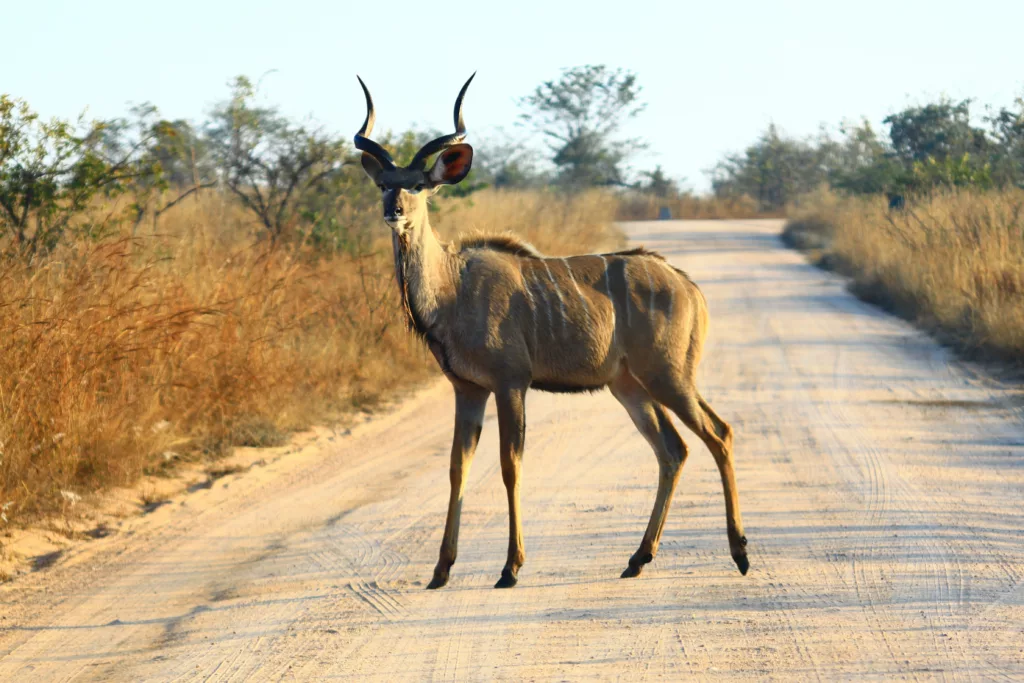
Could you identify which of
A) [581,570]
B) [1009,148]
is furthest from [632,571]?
[1009,148]

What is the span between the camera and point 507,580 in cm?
530

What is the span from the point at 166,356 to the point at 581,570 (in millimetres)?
4076

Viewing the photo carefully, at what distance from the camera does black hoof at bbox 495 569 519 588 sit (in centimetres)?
530

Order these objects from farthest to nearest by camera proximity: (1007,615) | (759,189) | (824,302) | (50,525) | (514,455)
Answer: (759,189) → (824,302) → (50,525) → (514,455) → (1007,615)

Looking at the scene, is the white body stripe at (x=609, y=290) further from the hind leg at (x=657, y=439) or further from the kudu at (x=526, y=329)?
the hind leg at (x=657, y=439)

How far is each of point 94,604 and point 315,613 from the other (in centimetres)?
110

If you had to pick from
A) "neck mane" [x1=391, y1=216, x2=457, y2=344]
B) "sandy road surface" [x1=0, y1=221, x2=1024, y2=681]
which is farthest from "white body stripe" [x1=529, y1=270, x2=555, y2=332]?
"sandy road surface" [x1=0, y1=221, x2=1024, y2=681]

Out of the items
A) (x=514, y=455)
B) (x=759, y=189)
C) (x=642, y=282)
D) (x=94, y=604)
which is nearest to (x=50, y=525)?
(x=94, y=604)

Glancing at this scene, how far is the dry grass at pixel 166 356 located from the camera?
6.84 meters

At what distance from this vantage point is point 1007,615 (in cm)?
464

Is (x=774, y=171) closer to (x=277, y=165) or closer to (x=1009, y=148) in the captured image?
(x=1009, y=148)

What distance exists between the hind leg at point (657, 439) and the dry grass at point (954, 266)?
687 cm

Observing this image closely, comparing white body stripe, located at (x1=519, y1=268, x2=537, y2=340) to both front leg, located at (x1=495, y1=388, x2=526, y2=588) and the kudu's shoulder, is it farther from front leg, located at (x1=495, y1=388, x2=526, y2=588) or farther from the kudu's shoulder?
front leg, located at (x1=495, y1=388, x2=526, y2=588)

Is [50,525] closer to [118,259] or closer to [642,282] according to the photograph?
[118,259]
